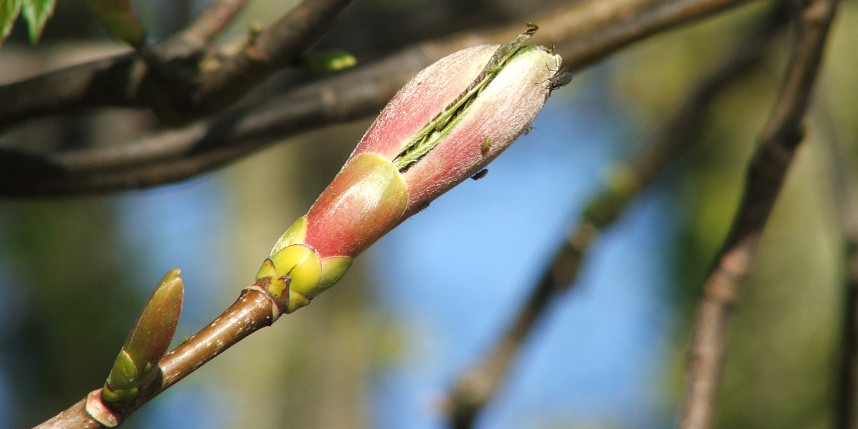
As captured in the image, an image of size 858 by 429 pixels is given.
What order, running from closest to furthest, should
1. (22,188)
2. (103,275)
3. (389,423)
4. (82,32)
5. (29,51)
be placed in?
(22,188)
(29,51)
(82,32)
(103,275)
(389,423)

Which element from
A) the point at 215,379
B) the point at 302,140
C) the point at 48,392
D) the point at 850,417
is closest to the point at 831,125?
the point at 850,417

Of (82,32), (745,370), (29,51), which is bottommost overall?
(745,370)

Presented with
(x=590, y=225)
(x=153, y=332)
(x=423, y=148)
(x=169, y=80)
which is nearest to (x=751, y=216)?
(x=590, y=225)

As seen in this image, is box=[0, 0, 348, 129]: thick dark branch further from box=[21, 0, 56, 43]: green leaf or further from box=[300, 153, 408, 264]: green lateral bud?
box=[300, 153, 408, 264]: green lateral bud

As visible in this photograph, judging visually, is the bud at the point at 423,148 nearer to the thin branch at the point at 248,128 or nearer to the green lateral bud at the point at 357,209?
the green lateral bud at the point at 357,209

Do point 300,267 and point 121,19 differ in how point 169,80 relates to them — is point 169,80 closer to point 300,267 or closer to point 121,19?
point 121,19

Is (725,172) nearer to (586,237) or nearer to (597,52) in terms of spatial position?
(586,237)

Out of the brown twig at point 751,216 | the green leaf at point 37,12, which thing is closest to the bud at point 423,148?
the green leaf at point 37,12
